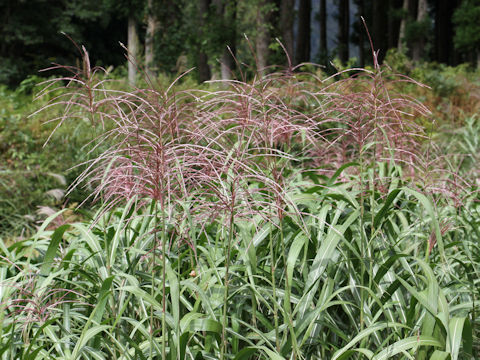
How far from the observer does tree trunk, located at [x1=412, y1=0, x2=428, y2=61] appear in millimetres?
16395

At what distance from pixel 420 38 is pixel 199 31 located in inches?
307

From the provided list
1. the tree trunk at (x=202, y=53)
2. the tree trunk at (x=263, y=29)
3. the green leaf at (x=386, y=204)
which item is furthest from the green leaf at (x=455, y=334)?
the tree trunk at (x=202, y=53)

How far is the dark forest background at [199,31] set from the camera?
10.9 m

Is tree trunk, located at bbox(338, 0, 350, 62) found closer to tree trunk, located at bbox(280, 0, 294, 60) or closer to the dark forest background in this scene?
the dark forest background

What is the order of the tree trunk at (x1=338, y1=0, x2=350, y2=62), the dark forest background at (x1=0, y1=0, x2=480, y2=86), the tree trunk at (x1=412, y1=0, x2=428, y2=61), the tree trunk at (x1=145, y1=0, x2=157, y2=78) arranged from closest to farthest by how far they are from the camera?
the dark forest background at (x1=0, y1=0, x2=480, y2=86), the tree trunk at (x1=145, y1=0, x2=157, y2=78), the tree trunk at (x1=412, y1=0, x2=428, y2=61), the tree trunk at (x1=338, y1=0, x2=350, y2=62)

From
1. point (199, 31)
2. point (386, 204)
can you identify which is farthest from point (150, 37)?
point (386, 204)

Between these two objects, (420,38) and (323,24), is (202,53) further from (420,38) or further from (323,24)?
(323,24)

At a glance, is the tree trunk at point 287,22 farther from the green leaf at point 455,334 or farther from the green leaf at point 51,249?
the green leaf at point 455,334

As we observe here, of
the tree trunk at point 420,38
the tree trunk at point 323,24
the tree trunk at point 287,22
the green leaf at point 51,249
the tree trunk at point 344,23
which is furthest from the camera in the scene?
the tree trunk at point 344,23

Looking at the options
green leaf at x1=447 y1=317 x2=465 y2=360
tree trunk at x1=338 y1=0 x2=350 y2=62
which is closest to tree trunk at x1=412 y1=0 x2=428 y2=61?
tree trunk at x1=338 y1=0 x2=350 y2=62

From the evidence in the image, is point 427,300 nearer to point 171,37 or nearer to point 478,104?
point 478,104

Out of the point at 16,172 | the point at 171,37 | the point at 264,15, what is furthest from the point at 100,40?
the point at 16,172

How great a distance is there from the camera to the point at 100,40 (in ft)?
78.6

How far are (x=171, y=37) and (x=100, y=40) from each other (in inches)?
497
